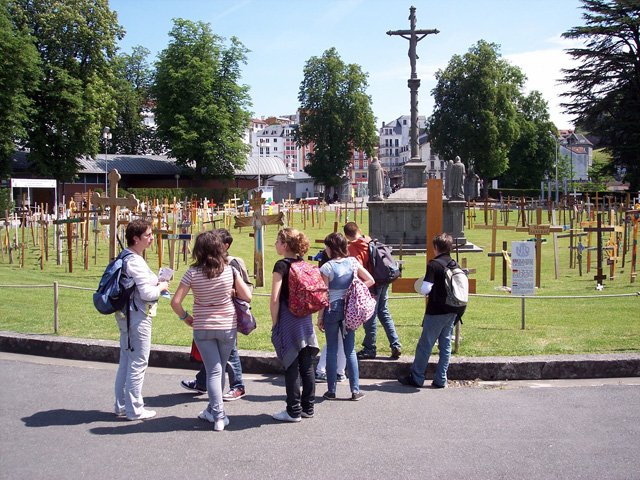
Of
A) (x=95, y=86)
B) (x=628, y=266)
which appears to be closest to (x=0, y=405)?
(x=628, y=266)

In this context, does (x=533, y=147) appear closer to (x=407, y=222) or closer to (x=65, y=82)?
(x=65, y=82)

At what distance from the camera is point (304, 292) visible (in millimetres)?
5840

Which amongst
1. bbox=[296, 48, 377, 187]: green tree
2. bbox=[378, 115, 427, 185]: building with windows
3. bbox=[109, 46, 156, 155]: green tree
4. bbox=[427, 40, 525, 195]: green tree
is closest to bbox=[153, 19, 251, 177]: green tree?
bbox=[109, 46, 156, 155]: green tree

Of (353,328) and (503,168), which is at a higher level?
A: (503,168)

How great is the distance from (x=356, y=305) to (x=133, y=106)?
63.4m

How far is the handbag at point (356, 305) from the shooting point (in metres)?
6.50

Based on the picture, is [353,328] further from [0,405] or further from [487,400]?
[0,405]

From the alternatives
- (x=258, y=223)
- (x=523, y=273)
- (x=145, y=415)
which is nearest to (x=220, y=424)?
(x=145, y=415)

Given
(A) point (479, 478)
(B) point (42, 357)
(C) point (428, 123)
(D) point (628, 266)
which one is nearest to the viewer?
(A) point (479, 478)

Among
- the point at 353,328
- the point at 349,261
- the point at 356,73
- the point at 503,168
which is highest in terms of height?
the point at 356,73

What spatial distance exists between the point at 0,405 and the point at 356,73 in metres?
67.3

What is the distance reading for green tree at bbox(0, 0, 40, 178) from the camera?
37.3m

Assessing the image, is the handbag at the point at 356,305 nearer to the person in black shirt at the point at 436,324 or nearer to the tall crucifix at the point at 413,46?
the person in black shirt at the point at 436,324

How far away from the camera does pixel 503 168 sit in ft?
207
